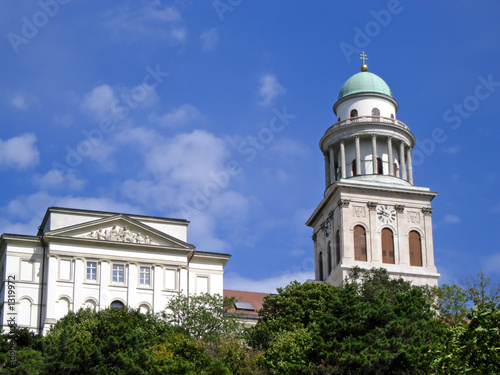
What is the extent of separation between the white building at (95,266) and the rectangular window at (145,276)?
75mm

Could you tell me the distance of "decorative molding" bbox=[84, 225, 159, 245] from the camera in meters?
72.6

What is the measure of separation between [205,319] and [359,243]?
23019mm

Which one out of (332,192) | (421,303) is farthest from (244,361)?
(332,192)

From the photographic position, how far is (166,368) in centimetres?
4956

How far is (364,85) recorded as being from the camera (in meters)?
89.6

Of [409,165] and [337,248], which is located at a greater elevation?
[409,165]

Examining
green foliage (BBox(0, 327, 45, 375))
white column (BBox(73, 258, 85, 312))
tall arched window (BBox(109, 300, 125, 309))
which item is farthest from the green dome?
green foliage (BBox(0, 327, 45, 375))

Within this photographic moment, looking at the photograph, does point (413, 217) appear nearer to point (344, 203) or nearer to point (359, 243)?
point (359, 243)

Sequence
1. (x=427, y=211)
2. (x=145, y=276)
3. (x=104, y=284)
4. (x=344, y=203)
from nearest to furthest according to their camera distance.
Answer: (x=104, y=284), (x=145, y=276), (x=344, y=203), (x=427, y=211)

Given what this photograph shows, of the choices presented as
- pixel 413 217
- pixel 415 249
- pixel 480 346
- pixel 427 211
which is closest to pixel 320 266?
pixel 415 249

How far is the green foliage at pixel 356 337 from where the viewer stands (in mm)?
48969

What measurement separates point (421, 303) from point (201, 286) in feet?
79.2

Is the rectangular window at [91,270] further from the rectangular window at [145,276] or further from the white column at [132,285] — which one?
the rectangular window at [145,276]

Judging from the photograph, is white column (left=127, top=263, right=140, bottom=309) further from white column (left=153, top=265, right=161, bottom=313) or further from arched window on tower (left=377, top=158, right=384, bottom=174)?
arched window on tower (left=377, top=158, right=384, bottom=174)
